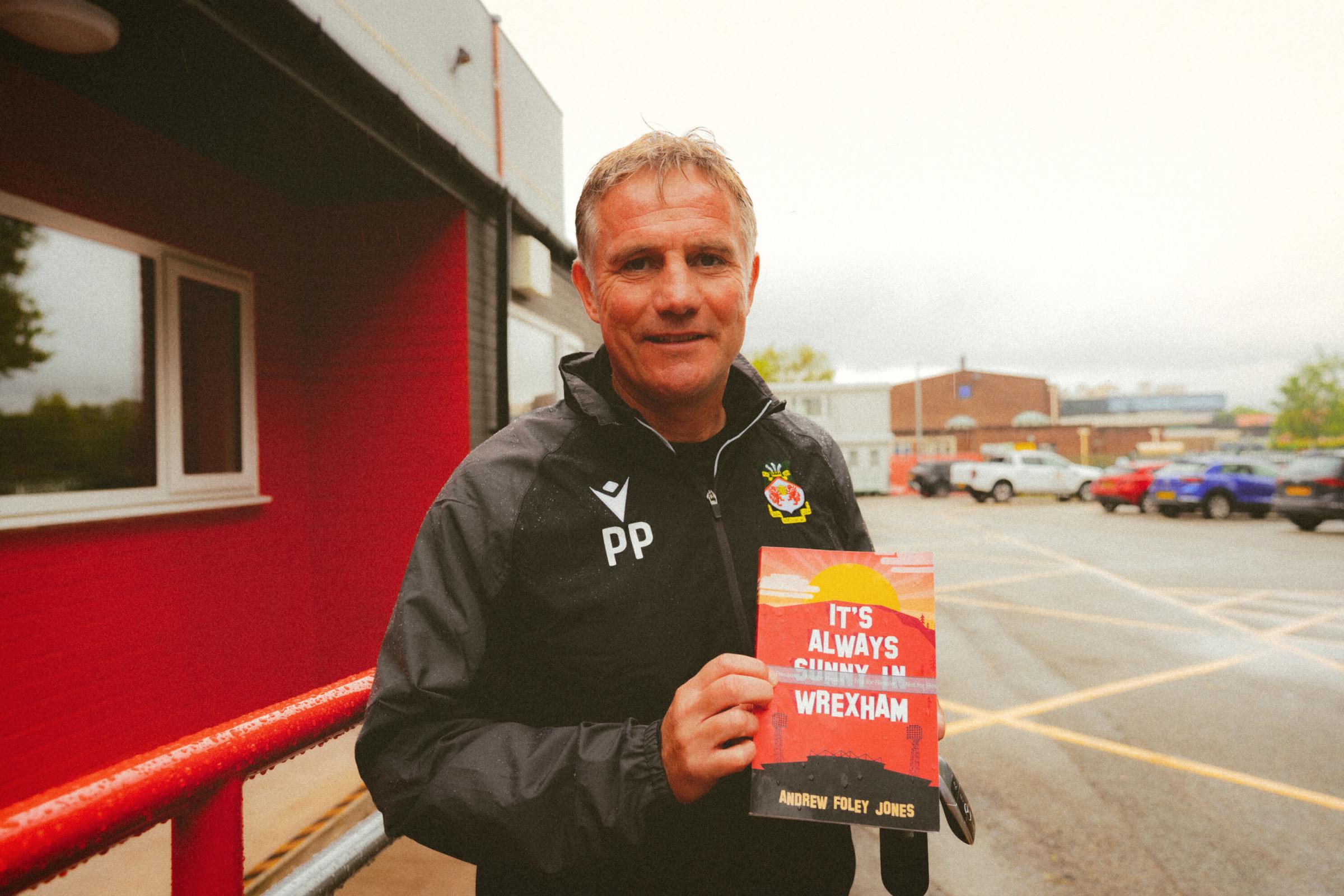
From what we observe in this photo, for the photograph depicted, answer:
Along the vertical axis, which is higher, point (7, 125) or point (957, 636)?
point (7, 125)

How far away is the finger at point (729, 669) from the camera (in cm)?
106

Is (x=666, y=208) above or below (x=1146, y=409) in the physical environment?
below

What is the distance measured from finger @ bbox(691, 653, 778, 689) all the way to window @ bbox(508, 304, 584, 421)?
4135 mm

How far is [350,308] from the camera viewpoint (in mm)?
4613

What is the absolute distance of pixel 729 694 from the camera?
1042 millimetres

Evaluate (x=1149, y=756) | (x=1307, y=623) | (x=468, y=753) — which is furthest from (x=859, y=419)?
(x=468, y=753)

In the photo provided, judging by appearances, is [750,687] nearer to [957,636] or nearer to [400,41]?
[400,41]

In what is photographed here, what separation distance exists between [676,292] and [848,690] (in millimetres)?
799

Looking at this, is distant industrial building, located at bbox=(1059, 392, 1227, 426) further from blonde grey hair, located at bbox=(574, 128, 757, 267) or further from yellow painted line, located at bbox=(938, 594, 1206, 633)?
blonde grey hair, located at bbox=(574, 128, 757, 267)

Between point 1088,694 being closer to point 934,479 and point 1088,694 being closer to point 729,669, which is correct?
point 729,669

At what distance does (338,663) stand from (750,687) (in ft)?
14.3

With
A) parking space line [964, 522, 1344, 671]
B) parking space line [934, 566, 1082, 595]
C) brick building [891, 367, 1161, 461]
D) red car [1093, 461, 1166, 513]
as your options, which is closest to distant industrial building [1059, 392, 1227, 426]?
brick building [891, 367, 1161, 461]

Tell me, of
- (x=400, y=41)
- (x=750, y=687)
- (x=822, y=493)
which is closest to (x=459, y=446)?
(x=400, y=41)

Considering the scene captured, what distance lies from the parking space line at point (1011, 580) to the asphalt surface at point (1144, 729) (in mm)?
47
